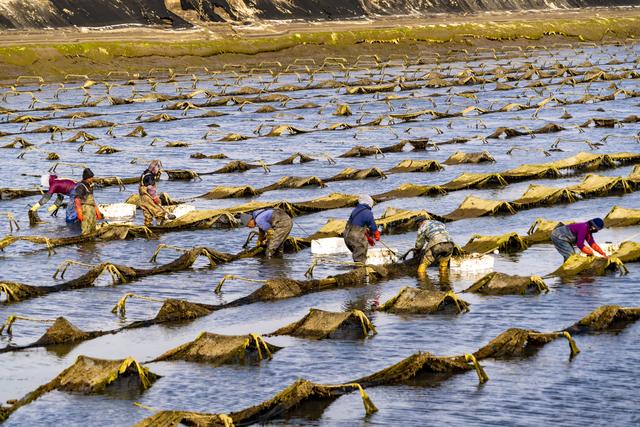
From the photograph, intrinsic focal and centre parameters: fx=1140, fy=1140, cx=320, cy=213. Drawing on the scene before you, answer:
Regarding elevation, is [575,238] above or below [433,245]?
above

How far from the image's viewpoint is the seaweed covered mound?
91562mm

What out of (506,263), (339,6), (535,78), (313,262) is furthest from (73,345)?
(339,6)

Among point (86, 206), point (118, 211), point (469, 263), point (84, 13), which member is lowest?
point (469, 263)

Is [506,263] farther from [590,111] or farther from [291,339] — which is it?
[590,111]

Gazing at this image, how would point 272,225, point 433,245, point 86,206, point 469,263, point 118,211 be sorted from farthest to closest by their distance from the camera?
point 118,211, point 86,206, point 272,225, point 469,263, point 433,245

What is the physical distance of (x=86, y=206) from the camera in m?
31.5

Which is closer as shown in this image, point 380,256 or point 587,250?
point 587,250

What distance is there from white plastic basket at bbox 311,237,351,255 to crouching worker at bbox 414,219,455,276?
9.71 feet

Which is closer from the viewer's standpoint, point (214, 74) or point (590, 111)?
point (590, 111)

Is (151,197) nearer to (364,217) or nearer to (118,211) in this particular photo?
(118,211)

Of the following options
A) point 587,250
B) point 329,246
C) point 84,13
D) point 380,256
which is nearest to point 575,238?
point 587,250

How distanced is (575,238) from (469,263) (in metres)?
2.82

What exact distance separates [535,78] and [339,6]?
35.1m

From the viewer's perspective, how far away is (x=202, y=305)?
80.4 feet
